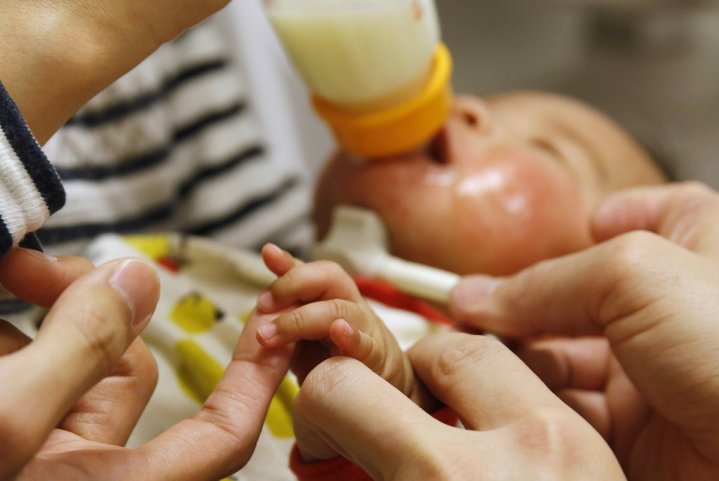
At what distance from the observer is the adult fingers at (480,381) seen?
0.41 metres

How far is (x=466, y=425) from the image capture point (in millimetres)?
432

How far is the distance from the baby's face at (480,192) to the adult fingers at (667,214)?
0.27 feet

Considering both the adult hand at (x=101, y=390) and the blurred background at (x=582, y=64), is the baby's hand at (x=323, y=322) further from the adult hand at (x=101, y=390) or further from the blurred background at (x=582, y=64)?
the blurred background at (x=582, y=64)

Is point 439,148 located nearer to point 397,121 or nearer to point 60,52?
point 397,121

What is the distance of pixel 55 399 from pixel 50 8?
0.27 metres

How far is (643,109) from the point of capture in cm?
129

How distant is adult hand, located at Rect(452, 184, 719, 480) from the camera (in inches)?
18.5

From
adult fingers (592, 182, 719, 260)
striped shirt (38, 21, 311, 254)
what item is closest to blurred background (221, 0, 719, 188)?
striped shirt (38, 21, 311, 254)

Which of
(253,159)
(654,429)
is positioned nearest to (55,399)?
(654,429)

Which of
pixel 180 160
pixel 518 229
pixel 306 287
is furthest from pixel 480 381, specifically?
pixel 180 160

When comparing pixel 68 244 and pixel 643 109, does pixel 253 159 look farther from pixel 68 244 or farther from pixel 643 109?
pixel 643 109

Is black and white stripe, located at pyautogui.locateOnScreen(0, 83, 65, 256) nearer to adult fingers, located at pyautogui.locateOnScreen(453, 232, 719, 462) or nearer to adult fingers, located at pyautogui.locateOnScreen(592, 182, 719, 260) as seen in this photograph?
adult fingers, located at pyautogui.locateOnScreen(453, 232, 719, 462)

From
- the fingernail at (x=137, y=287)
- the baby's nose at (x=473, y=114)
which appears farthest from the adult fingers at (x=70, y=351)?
the baby's nose at (x=473, y=114)

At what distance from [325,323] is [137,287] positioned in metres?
0.13
